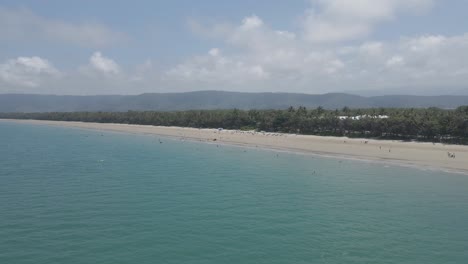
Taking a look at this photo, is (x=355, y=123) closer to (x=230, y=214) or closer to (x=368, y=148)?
(x=368, y=148)

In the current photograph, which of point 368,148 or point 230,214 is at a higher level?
point 368,148

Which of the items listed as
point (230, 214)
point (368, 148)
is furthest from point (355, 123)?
point (230, 214)

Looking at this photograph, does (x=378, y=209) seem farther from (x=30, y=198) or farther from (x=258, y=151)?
(x=258, y=151)

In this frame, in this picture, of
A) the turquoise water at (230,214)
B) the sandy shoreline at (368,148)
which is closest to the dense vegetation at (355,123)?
the sandy shoreline at (368,148)

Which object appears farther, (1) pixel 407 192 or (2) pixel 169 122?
(2) pixel 169 122

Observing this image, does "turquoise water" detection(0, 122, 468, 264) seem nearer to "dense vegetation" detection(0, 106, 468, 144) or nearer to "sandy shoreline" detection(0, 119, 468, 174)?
"sandy shoreline" detection(0, 119, 468, 174)

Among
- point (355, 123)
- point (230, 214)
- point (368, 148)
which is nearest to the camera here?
point (230, 214)

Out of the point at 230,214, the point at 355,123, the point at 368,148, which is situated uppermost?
the point at 355,123

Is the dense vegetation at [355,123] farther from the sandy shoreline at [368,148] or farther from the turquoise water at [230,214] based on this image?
the turquoise water at [230,214]

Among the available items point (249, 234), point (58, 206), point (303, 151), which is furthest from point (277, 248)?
point (303, 151)
